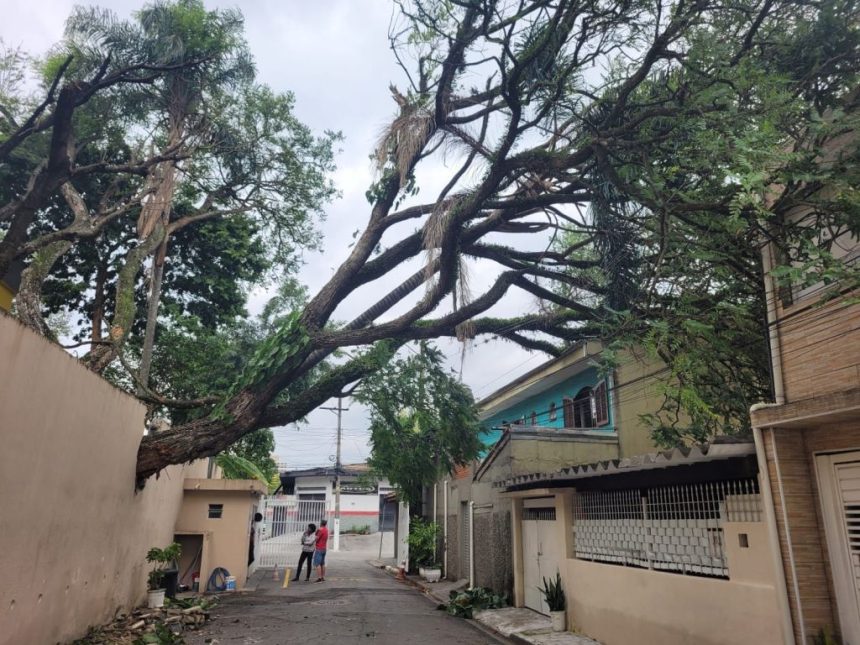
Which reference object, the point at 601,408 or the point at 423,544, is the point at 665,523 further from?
the point at 423,544

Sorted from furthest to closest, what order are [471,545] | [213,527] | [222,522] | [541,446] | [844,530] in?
[222,522] < [213,527] < [471,545] < [541,446] < [844,530]

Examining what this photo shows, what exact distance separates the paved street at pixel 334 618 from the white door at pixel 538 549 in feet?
4.15

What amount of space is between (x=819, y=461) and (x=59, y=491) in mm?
7871

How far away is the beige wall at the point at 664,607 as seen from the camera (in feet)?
20.2

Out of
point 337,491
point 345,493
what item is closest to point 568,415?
point 337,491

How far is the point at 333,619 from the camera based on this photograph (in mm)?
11258

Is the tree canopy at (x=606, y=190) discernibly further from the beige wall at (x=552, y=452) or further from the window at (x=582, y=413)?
the window at (x=582, y=413)

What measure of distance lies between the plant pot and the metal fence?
24.1 ft

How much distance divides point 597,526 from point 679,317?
416 cm

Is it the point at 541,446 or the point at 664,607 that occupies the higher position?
the point at 541,446

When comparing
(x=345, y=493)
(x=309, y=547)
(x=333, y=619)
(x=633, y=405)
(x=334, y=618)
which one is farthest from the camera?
(x=345, y=493)

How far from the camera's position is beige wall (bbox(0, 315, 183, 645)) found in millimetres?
6047

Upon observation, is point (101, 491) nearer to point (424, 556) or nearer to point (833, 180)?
point (833, 180)

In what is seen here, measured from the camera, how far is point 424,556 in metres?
18.9
